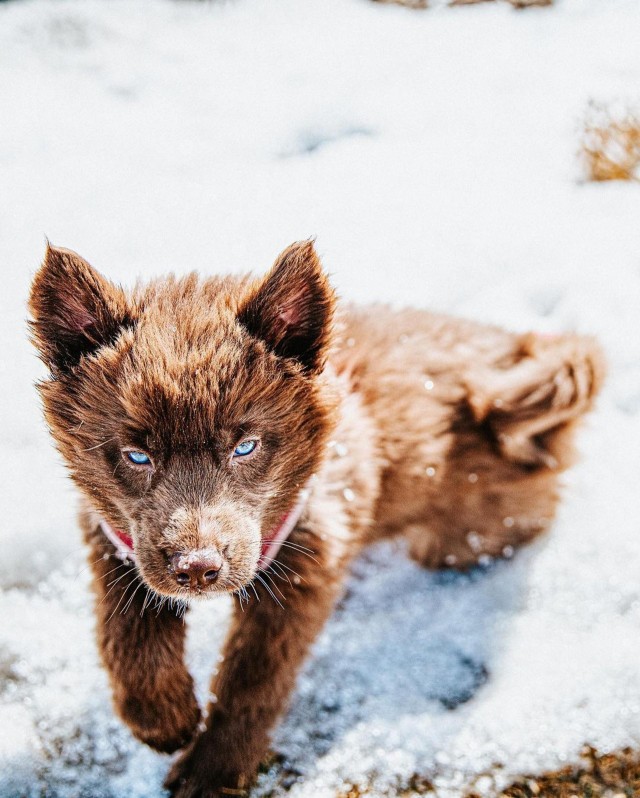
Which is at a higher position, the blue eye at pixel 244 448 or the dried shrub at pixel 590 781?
the blue eye at pixel 244 448

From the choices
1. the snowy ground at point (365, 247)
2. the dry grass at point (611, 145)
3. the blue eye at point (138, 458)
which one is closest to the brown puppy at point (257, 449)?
the blue eye at point (138, 458)

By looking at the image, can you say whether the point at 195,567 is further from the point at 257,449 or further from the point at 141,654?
the point at 141,654

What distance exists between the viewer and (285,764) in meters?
2.97

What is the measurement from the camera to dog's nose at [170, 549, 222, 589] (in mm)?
2051

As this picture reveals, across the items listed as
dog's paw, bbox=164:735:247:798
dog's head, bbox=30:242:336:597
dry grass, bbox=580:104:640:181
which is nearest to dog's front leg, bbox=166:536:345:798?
dog's paw, bbox=164:735:247:798

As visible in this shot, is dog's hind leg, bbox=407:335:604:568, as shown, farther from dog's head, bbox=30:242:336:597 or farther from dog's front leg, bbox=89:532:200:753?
dog's front leg, bbox=89:532:200:753

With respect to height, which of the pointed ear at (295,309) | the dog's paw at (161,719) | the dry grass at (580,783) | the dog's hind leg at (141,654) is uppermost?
the pointed ear at (295,309)

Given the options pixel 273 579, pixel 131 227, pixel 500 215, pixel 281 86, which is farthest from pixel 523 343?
pixel 281 86

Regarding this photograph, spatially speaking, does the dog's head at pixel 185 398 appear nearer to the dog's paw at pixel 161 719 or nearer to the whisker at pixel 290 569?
the whisker at pixel 290 569

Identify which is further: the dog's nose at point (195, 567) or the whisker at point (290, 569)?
the whisker at point (290, 569)

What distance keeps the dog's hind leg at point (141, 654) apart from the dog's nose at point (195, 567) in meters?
0.48

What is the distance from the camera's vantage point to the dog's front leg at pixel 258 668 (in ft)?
8.80

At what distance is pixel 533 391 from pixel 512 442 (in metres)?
0.23

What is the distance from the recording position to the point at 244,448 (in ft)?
7.39
